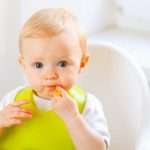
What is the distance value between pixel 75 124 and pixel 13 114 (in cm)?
14

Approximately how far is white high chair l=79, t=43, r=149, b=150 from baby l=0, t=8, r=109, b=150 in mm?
222

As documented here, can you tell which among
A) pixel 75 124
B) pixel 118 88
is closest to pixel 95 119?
pixel 75 124

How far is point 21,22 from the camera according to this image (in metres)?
1.48

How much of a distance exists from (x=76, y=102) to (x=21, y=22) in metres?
0.46

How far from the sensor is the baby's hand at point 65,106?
1.05m

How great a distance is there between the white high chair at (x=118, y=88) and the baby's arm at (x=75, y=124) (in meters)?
0.27

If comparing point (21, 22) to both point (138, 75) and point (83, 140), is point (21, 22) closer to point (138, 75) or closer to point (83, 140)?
point (138, 75)

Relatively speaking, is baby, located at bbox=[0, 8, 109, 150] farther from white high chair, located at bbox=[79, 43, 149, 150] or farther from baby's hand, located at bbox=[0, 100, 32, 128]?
white high chair, located at bbox=[79, 43, 149, 150]

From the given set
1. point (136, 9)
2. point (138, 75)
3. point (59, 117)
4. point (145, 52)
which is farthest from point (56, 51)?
point (136, 9)

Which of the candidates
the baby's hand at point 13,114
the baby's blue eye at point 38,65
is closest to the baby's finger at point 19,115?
the baby's hand at point 13,114

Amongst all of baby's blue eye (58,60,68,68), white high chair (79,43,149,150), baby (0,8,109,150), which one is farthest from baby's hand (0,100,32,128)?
white high chair (79,43,149,150)

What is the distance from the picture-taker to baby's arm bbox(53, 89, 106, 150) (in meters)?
1.05

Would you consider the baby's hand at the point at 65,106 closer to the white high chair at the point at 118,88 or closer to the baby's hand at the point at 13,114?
the baby's hand at the point at 13,114

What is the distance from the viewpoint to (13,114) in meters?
1.07
